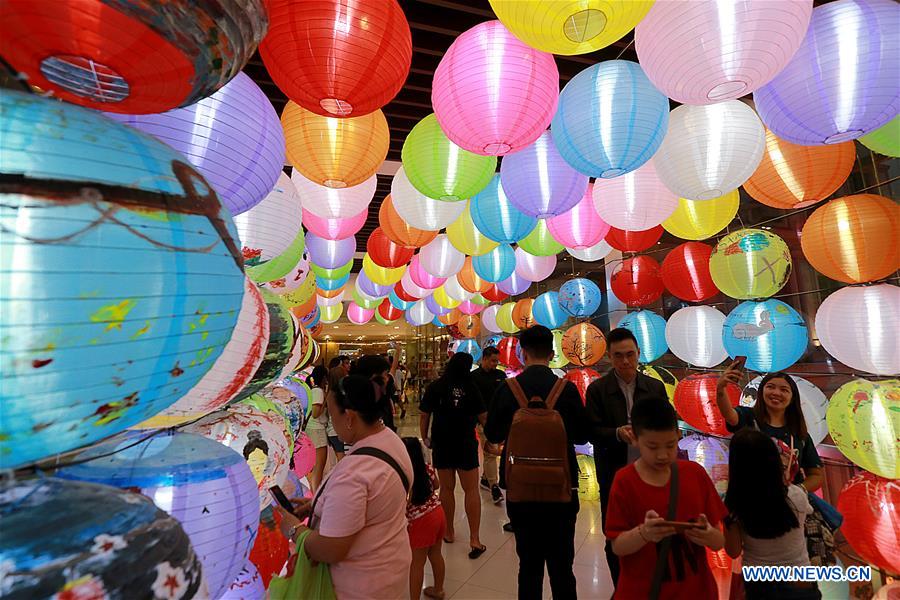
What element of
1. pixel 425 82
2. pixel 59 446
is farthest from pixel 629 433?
pixel 425 82

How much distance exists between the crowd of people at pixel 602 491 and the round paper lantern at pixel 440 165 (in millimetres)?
817

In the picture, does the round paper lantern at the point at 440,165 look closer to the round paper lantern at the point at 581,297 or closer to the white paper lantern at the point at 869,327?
the white paper lantern at the point at 869,327

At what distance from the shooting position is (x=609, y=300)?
6203 millimetres

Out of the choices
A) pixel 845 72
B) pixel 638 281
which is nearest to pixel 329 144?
pixel 845 72

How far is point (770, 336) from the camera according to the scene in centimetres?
264

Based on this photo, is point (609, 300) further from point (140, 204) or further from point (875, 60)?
point (140, 204)

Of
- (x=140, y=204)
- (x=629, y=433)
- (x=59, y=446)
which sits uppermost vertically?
(x=140, y=204)

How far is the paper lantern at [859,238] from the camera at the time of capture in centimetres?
215

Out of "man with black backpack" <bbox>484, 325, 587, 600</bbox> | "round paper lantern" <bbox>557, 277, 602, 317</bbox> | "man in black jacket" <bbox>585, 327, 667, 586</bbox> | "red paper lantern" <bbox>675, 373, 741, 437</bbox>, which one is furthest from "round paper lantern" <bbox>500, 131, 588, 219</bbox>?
"round paper lantern" <bbox>557, 277, 602, 317</bbox>

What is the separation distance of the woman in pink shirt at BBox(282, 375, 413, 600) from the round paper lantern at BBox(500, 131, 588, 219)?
4.29 ft

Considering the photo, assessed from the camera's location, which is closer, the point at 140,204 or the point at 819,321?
the point at 140,204

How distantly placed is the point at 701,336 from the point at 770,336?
0.59 metres

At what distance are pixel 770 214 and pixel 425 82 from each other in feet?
11.6

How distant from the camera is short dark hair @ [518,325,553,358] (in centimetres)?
201
